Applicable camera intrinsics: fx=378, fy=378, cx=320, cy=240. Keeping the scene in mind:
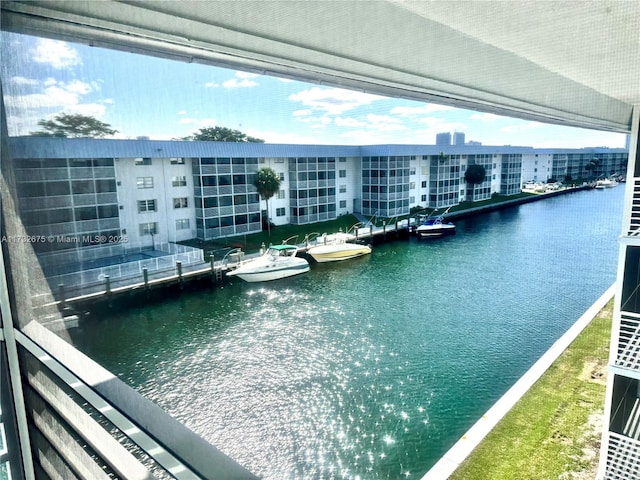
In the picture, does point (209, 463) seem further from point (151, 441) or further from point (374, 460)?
point (374, 460)

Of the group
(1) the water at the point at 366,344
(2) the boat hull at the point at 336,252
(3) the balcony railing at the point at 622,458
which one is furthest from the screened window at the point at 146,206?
(2) the boat hull at the point at 336,252

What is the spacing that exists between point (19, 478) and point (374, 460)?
184 centimetres

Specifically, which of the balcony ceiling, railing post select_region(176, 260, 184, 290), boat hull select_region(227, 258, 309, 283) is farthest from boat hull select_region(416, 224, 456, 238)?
the balcony ceiling

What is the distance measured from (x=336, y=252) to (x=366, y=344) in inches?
95.3

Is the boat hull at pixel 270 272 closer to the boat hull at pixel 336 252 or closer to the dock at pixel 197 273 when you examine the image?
the dock at pixel 197 273

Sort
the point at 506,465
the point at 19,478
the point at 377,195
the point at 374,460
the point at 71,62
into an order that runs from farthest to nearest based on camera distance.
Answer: the point at 377,195 → the point at 374,460 → the point at 506,465 → the point at 19,478 → the point at 71,62

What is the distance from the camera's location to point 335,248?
5.92 metres

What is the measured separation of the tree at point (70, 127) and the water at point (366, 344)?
53cm

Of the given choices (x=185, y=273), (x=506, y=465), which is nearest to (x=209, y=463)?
(x=506, y=465)

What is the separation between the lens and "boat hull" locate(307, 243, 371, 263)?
19.6 feet

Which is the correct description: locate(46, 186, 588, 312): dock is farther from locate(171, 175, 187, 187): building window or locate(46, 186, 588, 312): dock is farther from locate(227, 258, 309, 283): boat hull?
locate(171, 175, 187, 187): building window

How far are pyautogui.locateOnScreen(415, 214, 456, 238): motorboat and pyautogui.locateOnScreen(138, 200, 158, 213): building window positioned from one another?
6285 mm

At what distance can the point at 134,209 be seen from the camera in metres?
1.25

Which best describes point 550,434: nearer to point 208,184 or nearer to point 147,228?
point 147,228
